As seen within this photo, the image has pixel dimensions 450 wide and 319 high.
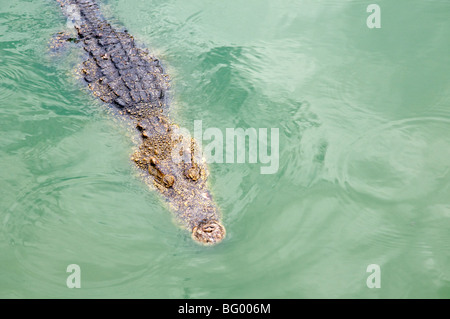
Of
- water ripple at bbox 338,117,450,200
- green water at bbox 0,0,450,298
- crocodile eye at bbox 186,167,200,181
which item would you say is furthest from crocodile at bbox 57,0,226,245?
water ripple at bbox 338,117,450,200

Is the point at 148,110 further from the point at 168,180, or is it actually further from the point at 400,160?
the point at 400,160

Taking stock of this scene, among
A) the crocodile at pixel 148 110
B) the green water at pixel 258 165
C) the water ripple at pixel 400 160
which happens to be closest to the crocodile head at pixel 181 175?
the crocodile at pixel 148 110

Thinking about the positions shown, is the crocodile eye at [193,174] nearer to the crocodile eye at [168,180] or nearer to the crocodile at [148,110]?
the crocodile at [148,110]

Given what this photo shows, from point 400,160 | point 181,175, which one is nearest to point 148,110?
point 181,175

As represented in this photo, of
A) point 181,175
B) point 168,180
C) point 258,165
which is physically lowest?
point 168,180

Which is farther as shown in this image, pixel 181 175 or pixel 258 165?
pixel 258 165

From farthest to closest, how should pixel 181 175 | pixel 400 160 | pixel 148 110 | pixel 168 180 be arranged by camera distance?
pixel 148 110 < pixel 400 160 < pixel 181 175 < pixel 168 180
